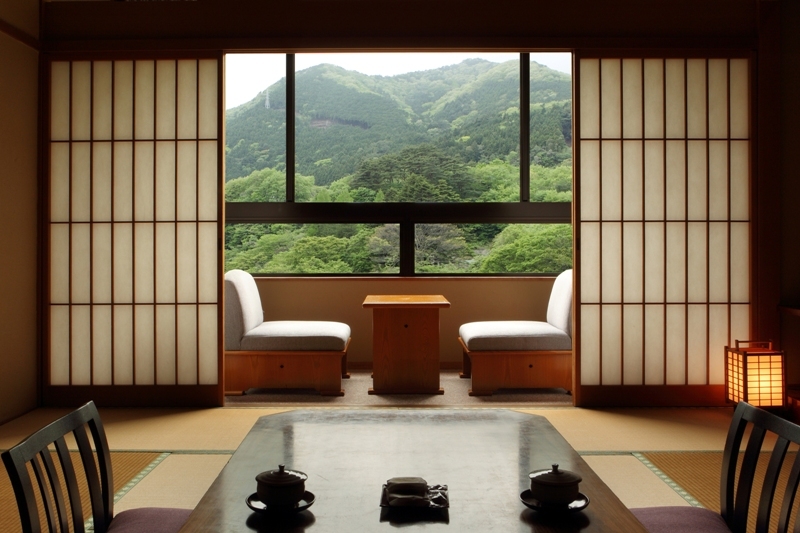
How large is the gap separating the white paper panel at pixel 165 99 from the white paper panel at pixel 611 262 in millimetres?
2971

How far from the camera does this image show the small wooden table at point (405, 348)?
4.75 metres

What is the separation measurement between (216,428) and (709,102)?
3.74 meters

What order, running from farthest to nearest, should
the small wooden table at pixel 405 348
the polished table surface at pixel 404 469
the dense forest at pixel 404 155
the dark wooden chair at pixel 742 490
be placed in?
1. the dense forest at pixel 404 155
2. the small wooden table at pixel 405 348
3. the dark wooden chair at pixel 742 490
4. the polished table surface at pixel 404 469

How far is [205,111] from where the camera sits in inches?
173

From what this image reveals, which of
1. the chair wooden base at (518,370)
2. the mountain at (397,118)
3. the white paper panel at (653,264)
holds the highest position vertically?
the mountain at (397,118)

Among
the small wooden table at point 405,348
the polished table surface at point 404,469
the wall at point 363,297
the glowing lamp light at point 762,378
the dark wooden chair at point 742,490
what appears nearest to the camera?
the polished table surface at point 404,469

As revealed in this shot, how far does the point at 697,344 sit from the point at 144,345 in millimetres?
3684

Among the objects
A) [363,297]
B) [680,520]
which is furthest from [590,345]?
[680,520]

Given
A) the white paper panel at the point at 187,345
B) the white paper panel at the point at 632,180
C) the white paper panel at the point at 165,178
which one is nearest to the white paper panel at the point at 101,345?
the white paper panel at the point at 187,345

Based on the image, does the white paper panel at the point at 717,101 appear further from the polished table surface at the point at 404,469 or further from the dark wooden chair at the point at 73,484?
the dark wooden chair at the point at 73,484

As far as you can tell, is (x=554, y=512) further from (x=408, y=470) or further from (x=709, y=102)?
(x=709, y=102)

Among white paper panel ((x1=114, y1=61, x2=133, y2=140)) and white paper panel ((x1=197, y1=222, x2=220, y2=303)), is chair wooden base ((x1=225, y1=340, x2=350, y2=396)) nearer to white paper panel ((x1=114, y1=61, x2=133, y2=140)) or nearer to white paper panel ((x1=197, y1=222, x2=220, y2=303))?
white paper panel ((x1=197, y1=222, x2=220, y2=303))

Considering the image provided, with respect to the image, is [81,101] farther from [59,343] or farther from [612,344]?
[612,344]

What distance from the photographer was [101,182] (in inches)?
173
